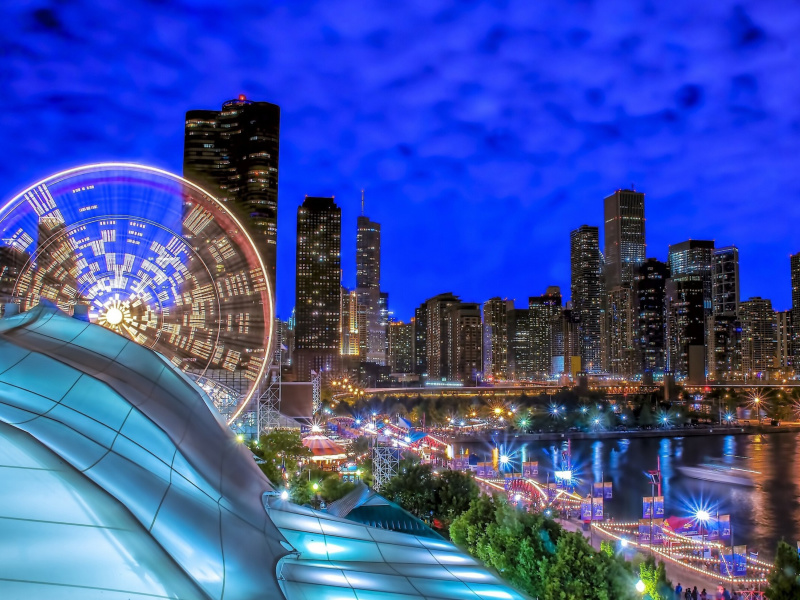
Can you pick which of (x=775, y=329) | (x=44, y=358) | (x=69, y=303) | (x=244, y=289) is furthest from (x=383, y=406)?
(x=775, y=329)

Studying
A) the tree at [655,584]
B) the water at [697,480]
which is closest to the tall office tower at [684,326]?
the water at [697,480]

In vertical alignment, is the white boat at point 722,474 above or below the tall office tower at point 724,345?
below

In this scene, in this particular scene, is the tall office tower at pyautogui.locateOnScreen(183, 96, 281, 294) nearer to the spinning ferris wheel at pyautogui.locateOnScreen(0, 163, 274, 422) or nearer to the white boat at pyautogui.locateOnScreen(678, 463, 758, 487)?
the white boat at pyautogui.locateOnScreen(678, 463, 758, 487)

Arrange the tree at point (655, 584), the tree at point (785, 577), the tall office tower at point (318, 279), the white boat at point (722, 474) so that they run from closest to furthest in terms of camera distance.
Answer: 1. the tree at point (785, 577)
2. the tree at point (655, 584)
3. the white boat at point (722, 474)
4. the tall office tower at point (318, 279)

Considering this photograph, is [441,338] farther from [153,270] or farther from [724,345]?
[153,270]

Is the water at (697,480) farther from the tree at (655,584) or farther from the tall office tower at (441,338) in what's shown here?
the tall office tower at (441,338)

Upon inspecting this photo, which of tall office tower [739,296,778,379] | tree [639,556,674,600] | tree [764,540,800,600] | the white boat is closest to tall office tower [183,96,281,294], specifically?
the white boat

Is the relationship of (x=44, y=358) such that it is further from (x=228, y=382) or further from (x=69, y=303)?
(x=228, y=382)
